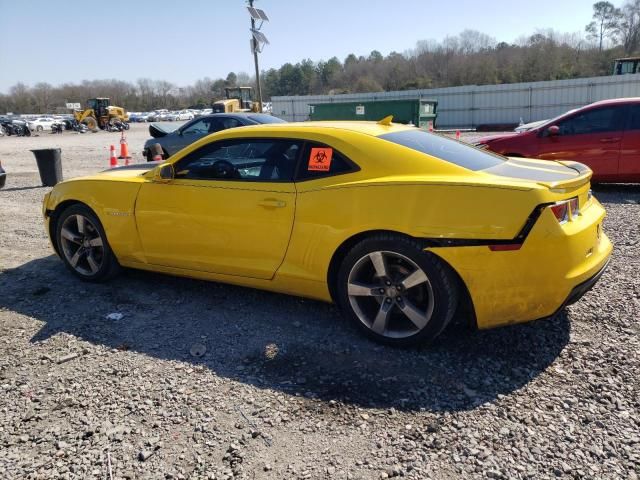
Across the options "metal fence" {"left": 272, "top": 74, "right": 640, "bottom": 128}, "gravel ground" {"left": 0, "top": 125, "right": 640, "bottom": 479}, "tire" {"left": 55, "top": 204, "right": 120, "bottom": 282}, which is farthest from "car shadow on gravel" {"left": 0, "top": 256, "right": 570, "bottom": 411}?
"metal fence" {"left": 272, "top": 74, "right": 640, "bottom": 128}

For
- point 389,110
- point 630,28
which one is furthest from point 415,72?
point 389,110

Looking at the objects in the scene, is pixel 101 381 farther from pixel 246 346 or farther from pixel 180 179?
pixel 180 179

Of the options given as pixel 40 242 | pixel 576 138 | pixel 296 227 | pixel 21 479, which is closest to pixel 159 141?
pixel 40 242

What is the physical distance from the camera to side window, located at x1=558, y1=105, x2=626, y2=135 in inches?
317

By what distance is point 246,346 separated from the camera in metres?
3.55

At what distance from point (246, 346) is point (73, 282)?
2.32 meters

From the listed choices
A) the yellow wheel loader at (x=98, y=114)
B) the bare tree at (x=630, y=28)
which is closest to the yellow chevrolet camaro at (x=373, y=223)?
the yellow wheel loader at (x=98, y=114)

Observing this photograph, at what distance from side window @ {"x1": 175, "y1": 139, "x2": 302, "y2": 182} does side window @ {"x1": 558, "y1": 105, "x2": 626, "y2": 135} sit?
21.0 ft

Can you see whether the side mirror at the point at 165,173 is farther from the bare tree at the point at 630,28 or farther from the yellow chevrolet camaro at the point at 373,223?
the bare tree at the point at 630,28

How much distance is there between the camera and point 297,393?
2.97 m

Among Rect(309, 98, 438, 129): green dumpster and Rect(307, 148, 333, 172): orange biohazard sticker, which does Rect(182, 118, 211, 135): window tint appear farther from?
Rect(309, 98, 438, 129): green dumpster

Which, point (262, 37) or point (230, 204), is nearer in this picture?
point (230, 204)

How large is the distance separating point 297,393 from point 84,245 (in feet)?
9.52

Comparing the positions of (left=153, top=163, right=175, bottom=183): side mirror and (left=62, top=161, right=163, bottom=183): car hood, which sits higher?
(left=153, top=163, right=175, bottom=183): side mirror
